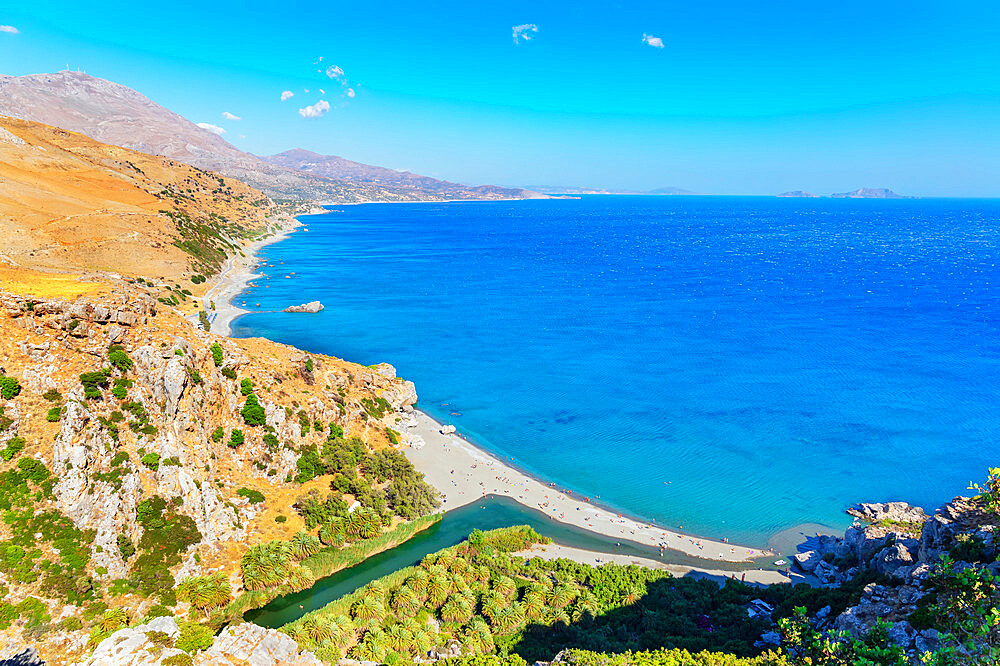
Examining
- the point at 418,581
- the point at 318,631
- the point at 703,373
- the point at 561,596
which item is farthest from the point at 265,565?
the point at 703,373

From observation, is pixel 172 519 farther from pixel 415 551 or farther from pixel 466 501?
pixel 466 501

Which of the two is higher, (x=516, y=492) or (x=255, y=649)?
(x=255, y=649)

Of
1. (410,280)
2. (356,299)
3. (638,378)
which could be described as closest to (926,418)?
(638,378)

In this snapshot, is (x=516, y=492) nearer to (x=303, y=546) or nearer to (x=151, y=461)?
(x=303, y=546)

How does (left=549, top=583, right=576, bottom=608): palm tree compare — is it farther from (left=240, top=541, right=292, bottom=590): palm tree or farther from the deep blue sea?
(left=240, top=541, right=292, bottom=590): palm tree

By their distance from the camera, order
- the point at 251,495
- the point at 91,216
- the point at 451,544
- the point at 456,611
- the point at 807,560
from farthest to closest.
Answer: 1. the point at 91,216
2. the point at 451,544
3. the point at 251,495
4. the point at 807,560
5. the point at 456,611

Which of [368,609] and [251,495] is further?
[251,495]
